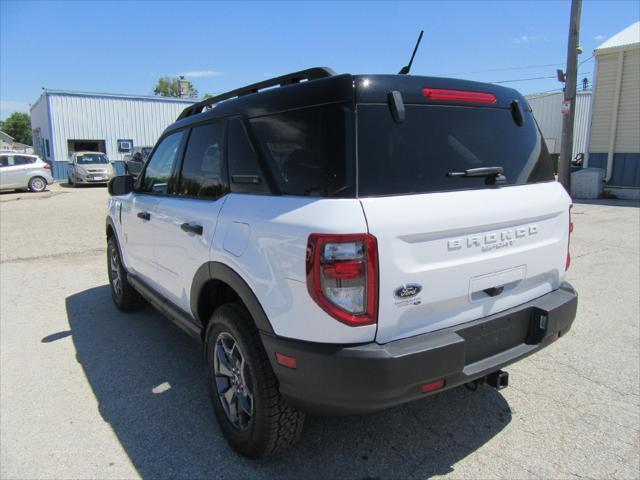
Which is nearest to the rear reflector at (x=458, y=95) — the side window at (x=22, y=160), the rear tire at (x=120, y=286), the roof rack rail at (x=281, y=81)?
the roof rack rail at (x=281, y=81)

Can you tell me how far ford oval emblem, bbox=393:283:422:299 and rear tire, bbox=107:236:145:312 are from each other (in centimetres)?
353

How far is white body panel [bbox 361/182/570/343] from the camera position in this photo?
2.02 metres

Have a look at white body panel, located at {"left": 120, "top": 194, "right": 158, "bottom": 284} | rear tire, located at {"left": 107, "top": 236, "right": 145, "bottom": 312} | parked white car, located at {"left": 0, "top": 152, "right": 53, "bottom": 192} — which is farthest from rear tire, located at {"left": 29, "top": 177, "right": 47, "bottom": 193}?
white body panel, located at {"left": 120, "top": 194, "right": 158, "bottom": 284}

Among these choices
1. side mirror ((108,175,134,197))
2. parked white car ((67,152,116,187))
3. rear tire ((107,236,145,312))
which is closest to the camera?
side mirror ((108,175,134,197))

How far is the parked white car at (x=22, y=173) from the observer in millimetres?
20250

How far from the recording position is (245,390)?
8.44ft

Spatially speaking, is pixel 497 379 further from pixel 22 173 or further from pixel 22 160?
pixel 22 160

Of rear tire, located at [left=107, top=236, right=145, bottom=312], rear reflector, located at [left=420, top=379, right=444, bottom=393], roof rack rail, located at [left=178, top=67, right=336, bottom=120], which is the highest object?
roof rack rail, located at [left=178, top=67, right=336, bottom=120]

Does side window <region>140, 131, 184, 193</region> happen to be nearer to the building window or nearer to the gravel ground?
the gravel ground

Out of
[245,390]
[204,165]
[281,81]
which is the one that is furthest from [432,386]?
[204,165]

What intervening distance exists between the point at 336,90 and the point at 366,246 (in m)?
0.74

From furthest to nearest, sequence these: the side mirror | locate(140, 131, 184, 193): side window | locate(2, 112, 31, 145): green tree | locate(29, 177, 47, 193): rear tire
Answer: locate(2, 112, 31, 145): green tree, locate(29, 177, 47, 193): rear tire, the side mirror, locate(140, 131, 184, 193): side window

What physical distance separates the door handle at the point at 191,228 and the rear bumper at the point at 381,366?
35.4 inches

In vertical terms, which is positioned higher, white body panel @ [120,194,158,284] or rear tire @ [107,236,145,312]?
white body panel @ [120,194,158,284]
